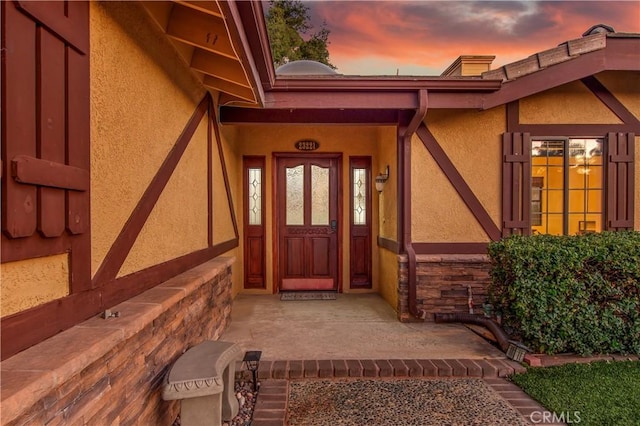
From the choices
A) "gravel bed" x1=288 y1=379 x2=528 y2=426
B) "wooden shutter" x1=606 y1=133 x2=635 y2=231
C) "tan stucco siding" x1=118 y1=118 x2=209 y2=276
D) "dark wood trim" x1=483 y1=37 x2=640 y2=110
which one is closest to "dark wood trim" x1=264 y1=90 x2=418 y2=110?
"tan stucco siding" x1=118 y1=118 x2=209 y2=276

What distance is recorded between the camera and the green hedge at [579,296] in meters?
3.29

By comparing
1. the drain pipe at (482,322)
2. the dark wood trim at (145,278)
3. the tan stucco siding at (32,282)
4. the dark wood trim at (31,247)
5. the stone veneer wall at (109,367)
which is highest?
the dark wood trim at (31,247)

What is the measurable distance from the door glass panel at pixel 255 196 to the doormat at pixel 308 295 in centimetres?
123

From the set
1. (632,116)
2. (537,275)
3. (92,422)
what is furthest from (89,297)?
(632,116)

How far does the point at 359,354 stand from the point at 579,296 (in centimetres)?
198

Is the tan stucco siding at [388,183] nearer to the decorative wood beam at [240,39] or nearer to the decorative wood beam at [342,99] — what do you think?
the decorative wood beam at [342,99]

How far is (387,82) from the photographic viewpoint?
410 centimetres

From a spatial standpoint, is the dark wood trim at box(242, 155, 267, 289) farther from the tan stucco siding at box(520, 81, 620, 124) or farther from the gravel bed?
the tan stucco siding at box(520, 81, 620, 124)

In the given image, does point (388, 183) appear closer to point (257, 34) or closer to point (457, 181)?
point (457, 181)

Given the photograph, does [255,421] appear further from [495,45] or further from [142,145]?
[495,45]

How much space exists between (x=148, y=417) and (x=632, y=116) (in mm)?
5908

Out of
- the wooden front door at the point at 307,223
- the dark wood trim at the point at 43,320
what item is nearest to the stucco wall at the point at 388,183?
the wooden front door at the point at 307,223

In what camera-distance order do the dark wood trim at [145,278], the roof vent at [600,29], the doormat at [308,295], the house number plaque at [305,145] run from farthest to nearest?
the house number plaque at [305,145] < the doormat at [308,295] < the roof vent at [600,29] < the dark wood trim at [145,278]

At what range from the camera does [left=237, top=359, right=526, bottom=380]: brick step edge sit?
3.10 metres
